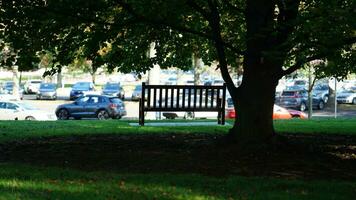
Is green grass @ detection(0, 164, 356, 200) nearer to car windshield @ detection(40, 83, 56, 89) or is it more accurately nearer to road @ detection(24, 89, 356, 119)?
road @ detection(24, 89, 356, 119)

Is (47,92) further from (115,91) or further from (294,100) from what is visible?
(294,100)

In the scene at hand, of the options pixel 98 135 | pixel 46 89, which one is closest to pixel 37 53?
pixel 98 135

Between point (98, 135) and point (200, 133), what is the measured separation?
220 centimetres

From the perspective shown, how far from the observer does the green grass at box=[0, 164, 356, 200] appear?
19.8 ft

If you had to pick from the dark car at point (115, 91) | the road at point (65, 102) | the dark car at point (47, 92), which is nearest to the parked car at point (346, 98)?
the road at point (65, 102)

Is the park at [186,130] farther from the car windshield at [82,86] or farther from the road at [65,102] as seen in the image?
the car windshield at [82,86]

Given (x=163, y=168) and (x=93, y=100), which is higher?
(x=93, y=100)

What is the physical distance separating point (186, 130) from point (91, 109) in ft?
63.7

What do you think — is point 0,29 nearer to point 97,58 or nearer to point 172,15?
point 97,58

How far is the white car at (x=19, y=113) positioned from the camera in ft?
96.8

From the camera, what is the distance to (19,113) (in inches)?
1172

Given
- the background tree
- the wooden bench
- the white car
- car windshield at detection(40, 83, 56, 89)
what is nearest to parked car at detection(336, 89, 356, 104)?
car windshield at detection(40, 83, 56, 89)

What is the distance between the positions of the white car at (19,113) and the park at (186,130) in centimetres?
Answer: 1589

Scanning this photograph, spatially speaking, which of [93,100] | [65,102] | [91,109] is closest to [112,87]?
[65,102]
